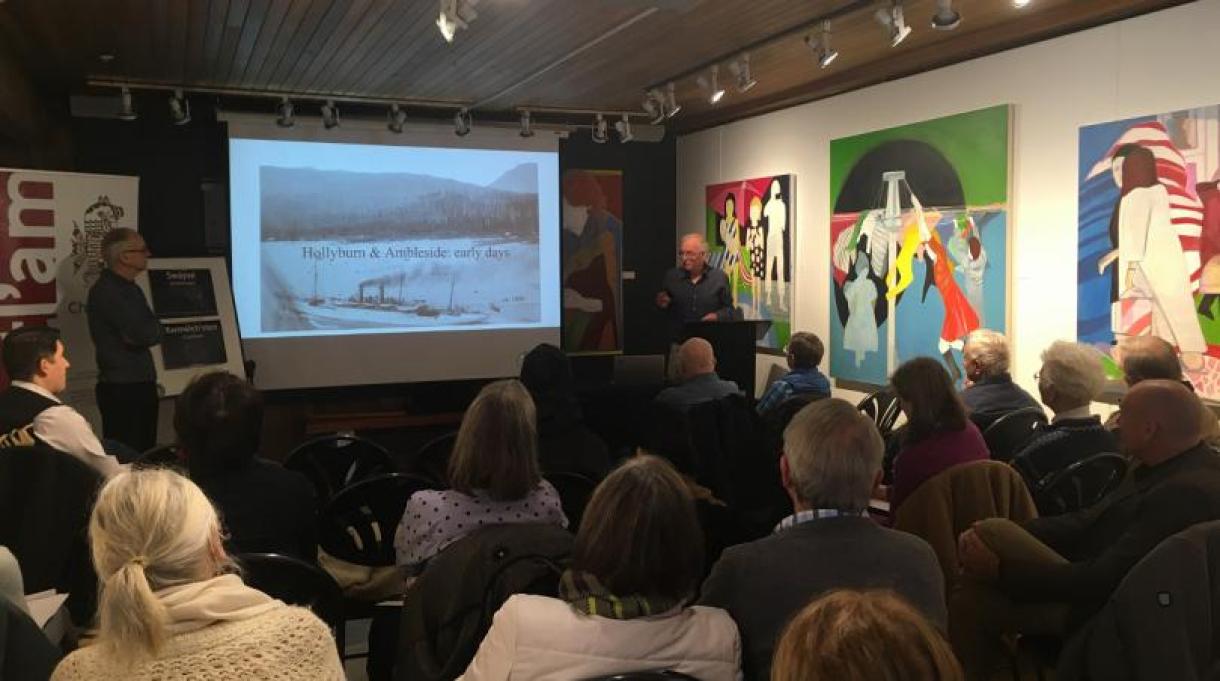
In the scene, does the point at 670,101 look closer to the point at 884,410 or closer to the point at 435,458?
the point at 884,410

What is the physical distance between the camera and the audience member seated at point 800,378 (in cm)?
472

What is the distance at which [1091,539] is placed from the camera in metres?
2.60

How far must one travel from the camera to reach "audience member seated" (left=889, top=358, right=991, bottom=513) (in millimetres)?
3066

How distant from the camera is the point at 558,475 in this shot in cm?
312

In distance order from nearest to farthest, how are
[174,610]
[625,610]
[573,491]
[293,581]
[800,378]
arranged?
[174,610] → [625,610] → [293,581] → [573,491] → [800,378]

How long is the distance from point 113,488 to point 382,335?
6.06 m

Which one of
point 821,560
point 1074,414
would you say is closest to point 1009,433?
point 1074,414

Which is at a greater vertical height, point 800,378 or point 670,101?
point 670,101

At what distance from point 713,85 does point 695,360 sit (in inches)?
97.0

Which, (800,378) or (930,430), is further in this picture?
(800,378)

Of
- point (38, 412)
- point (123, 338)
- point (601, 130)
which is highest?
point (601, 130)

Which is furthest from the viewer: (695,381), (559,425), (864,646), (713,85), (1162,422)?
(713,85)

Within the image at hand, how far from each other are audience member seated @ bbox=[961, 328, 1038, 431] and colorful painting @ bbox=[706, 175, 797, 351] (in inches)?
119

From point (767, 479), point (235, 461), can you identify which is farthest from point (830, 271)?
point (235, 461)
